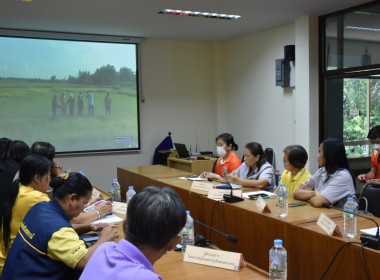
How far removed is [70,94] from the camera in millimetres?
6270

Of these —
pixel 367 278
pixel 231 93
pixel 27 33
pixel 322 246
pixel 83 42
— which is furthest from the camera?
pixel 231 93

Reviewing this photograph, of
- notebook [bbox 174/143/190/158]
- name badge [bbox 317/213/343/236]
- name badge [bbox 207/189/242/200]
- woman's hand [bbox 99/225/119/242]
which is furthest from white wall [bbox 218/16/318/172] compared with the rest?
woman's hand [bbox 99/225/119/242]

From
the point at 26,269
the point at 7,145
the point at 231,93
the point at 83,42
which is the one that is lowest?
the point at 26,269

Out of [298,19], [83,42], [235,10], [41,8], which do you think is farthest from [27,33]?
[298,19]

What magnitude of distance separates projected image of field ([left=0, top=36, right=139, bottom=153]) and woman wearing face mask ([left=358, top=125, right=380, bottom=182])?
3.60 metres

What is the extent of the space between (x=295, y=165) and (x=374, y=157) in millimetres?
2015

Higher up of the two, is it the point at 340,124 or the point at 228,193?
the point at 340,124

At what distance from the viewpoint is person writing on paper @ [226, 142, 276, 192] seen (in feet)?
11.7

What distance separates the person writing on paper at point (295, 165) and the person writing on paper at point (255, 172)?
239 millimetres

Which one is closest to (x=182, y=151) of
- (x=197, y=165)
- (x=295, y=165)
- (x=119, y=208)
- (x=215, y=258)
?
(x=197, y=165)

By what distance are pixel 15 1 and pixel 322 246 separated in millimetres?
3968

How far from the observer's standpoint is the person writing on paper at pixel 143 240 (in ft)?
3.52

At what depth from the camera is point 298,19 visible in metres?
5.34

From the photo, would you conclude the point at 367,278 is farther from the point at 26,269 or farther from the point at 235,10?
the point at 235,10
